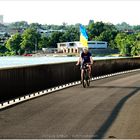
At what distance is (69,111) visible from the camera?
1255 cm

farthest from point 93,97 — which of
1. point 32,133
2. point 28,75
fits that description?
point 32,133

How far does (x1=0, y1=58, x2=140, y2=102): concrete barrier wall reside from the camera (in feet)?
50.0

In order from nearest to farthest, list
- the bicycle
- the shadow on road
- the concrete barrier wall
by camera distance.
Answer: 1. the shadow on road
2. the concrete barrier wall
3. the bicycle

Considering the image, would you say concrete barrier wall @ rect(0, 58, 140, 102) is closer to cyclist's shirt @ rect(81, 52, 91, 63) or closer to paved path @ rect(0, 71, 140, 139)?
paved path @ rect(0, 71, 140, 139)

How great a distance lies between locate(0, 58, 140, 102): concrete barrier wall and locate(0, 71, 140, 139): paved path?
0.76 m

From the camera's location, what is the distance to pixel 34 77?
A: 60.2 ft

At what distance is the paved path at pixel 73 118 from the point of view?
9172 millimetres

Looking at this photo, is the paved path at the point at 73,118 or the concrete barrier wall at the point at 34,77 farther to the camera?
the concrete barrier wall at the point at 34,77

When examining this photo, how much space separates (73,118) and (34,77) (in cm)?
729

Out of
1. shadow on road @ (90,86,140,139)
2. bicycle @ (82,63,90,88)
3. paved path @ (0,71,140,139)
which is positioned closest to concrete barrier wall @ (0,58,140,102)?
paved path @ (0,71,140,139)

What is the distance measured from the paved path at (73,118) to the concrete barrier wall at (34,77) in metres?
0.76

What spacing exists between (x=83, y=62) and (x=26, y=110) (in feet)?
29.0

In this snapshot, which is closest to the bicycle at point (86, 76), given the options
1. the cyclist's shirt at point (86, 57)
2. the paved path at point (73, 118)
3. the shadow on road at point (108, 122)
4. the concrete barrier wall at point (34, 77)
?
the cyclist's shirt at point (86, 57)

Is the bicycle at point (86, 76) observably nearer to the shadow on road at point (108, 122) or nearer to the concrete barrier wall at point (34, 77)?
the concrete barrier wall at point (34, 77)
